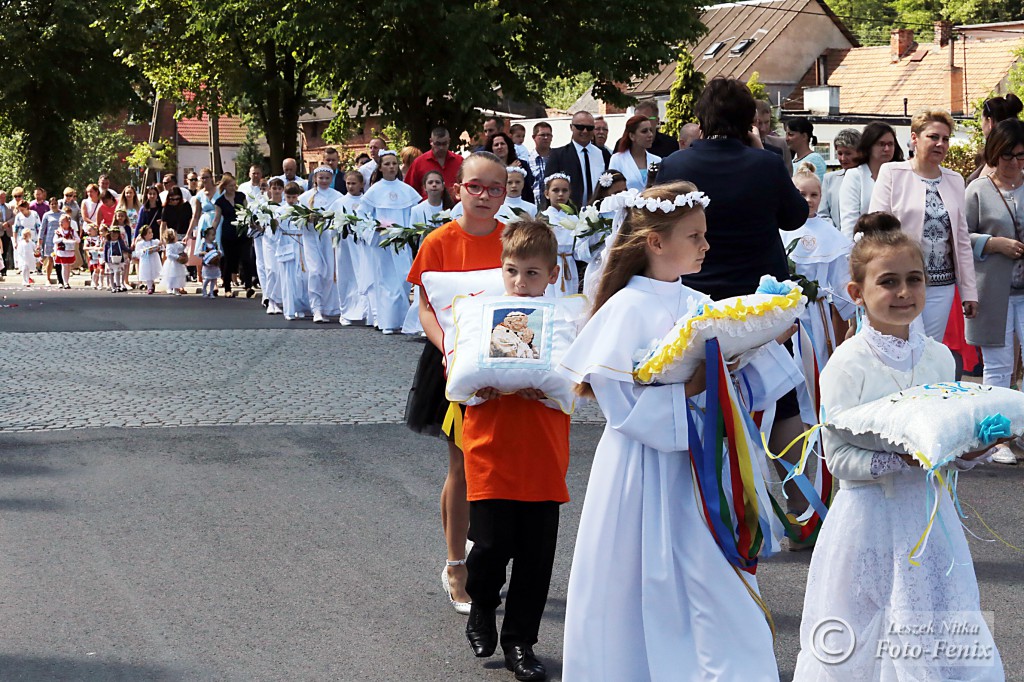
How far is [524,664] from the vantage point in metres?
5.17

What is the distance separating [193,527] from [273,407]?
151 inches

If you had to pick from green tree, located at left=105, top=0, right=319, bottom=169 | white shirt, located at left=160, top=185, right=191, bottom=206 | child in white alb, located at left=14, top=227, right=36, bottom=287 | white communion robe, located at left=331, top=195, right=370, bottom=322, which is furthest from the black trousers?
green tree, located at left=105, top=0, right=319, bottom=169

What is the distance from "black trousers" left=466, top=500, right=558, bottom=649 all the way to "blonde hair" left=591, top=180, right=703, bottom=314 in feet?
3.05

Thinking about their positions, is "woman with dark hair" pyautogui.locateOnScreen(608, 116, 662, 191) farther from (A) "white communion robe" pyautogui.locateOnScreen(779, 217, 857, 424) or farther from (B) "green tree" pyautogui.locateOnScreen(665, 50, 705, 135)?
(B) "green tree" pyautogui.locateOnScreen(665, 50, 705, 135)

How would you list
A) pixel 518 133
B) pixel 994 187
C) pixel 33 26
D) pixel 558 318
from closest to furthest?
1. pixel 558 318
2. pixel 994 187
3. pixel 518 133
4. pixel 33 26

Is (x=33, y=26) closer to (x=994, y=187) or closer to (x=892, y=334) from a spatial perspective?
(x=994, y=187)

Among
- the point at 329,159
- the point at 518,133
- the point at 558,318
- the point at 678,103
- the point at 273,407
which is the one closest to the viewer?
the point at 558,318

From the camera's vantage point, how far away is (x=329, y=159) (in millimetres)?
20688

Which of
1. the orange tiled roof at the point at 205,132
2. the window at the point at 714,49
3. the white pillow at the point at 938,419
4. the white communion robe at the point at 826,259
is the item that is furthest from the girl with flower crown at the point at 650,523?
the orange tiled roof at the point at 205,132

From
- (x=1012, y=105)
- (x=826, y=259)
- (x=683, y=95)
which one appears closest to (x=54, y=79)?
(x=683, y=95)

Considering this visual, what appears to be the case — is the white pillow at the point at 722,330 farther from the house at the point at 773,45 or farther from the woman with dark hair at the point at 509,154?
→ the house at the point at 773,45

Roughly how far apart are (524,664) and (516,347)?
1.11 metres

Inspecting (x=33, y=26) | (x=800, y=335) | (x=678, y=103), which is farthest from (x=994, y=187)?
(x=678, y=103)

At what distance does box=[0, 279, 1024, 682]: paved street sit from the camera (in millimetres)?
5535
